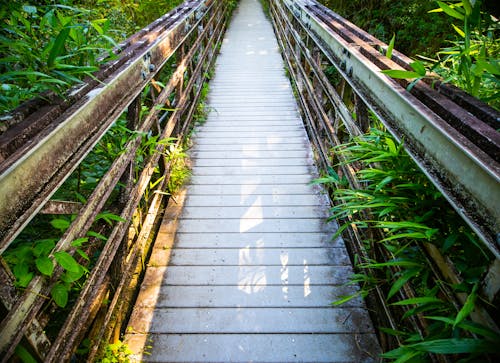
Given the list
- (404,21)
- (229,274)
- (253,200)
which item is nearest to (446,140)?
(229,274)

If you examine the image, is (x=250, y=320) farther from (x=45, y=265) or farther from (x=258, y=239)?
(x=45, y=265)

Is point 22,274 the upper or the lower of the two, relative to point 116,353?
upper

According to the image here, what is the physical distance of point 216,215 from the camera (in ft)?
8.98

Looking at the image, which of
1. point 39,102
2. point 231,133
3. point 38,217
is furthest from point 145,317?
point 231,133

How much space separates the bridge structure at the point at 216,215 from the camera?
1.04 meters

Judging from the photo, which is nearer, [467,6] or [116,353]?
[467,6]

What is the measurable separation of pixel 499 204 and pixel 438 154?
1.08 feet

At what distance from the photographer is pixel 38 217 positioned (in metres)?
2.02

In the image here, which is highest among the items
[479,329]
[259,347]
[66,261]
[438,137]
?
[438,137]

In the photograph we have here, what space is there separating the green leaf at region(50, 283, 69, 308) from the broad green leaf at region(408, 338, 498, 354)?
1184 mm

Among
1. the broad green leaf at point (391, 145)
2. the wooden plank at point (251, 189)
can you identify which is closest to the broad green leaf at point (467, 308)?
the broad green leaf at point (391, 145)

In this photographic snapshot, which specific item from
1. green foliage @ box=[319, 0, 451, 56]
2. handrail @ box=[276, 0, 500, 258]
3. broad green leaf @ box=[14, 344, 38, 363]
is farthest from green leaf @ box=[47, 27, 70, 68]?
green foliage @ box=[319, 0, 451, 56]

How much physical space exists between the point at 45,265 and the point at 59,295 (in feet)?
0.42

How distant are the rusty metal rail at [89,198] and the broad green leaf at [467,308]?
125cm
